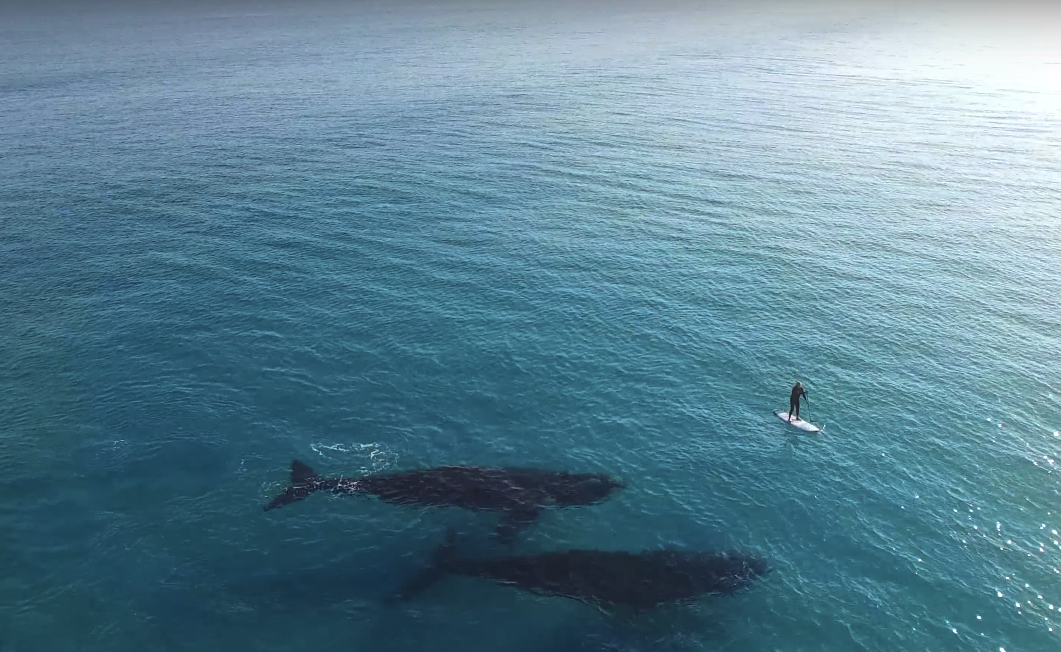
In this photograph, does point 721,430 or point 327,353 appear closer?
point 721,430

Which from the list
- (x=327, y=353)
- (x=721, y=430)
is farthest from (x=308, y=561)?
(x=721, y=430)

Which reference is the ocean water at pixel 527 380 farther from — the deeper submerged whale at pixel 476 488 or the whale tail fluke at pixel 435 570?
the deeper submerged whale at pixel 476 488

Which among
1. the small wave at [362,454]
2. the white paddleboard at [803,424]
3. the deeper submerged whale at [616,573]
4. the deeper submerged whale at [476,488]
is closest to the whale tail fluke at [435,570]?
the deeper submerged whale at [616,573]

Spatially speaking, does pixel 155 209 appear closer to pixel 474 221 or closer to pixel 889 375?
pixel 474 221

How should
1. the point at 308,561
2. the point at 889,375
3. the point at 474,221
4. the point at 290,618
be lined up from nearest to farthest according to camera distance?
the point at 290,618 → the point at 308,561 → the point at 889,375 → the point at 474,221

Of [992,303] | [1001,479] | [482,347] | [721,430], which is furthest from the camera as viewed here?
[992,303]

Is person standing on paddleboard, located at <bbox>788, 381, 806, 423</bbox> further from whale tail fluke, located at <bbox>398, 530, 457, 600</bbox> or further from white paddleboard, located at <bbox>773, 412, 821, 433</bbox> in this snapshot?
whale tail fluke, located at <bbox>398, 530, 457, 600</bbox>

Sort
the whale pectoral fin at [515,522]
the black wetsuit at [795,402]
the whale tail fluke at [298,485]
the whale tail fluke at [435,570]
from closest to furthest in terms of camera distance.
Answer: the whale tail fluke at [435,570] → the whale pectoral fin at [515,522] → the whale tail fluke at [298,485] → the black wetsuit at [795,402]

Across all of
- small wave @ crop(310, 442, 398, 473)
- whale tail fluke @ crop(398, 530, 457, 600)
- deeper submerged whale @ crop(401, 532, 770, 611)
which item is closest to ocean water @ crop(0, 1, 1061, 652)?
small wave @ crop(310, 442, 398, 473)
